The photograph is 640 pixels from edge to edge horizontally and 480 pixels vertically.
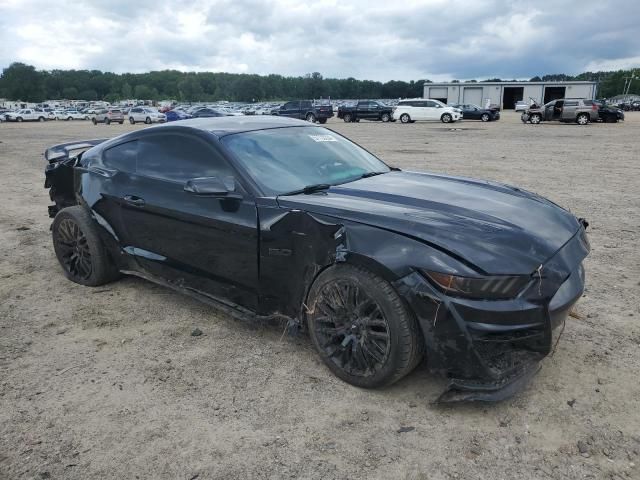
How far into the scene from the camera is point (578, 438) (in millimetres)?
2543

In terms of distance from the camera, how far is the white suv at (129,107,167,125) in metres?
43.0

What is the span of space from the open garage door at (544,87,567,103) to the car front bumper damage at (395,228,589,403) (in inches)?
3174

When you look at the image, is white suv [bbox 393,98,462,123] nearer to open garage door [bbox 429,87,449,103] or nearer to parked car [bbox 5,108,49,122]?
open garage door [bbox 429,87,449,103]

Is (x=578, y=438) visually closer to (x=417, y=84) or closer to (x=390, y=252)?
(x=390, y=252)

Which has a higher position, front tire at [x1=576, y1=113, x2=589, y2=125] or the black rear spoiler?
front tire at [x1=576, y1=113, x2=589, y2=125]

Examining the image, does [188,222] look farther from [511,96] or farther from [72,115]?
[511,96]

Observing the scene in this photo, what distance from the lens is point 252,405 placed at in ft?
9.48

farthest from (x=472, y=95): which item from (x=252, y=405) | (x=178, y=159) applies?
(x=252, y=405)

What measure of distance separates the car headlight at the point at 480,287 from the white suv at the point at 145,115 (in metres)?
42.9

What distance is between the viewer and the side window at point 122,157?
425 centimetres

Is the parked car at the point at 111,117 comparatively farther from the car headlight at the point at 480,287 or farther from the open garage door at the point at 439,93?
the car headlight at the point at 480,287

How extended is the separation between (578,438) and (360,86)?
537 feet

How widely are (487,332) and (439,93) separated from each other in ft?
255

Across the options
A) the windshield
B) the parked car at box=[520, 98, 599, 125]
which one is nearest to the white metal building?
the parked car at box=[520, 98, 599, 125]
